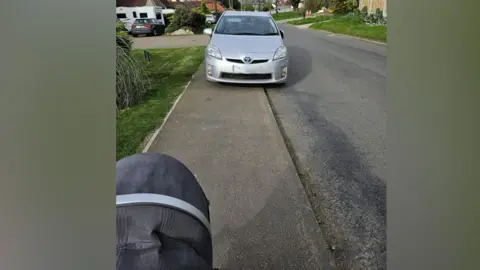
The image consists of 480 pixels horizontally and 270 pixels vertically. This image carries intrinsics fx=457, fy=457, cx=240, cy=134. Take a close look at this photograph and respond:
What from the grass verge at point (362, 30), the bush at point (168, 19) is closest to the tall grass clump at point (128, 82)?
the grass verge at point (362, 30)

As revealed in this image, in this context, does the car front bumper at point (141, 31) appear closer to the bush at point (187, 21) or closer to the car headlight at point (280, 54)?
the bush at point (187, 21)

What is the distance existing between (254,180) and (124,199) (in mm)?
3081

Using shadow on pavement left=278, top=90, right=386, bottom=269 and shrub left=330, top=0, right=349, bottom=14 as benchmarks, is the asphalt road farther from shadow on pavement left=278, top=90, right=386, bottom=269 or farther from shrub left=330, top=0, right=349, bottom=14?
shrub left=330, top=0, right=349, bottom=14

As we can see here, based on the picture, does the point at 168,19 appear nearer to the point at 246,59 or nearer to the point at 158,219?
the point at 246,59

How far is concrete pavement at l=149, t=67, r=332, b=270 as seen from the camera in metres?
3.25

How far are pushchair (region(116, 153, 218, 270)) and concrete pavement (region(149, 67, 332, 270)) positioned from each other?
1412 millimetres

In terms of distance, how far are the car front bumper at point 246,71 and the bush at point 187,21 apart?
26.9m

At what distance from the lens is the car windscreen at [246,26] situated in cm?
1014

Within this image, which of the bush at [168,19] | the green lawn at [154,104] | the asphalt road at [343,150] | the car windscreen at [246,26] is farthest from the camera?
the bush at [168,19]

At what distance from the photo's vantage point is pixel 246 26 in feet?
34.0
